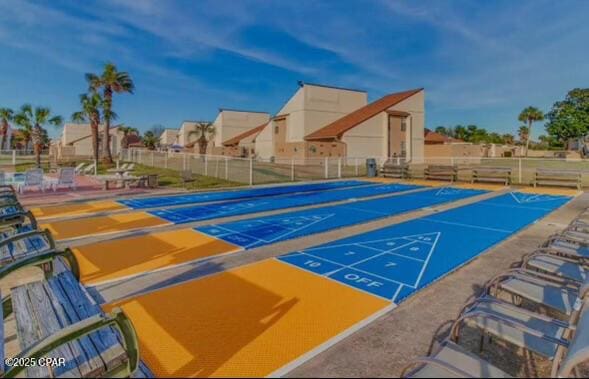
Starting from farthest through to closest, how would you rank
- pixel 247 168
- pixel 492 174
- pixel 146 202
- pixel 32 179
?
1. pixel 247 168
2. pixel 492 174
3. pixel 32 179
4. pixel 146 202

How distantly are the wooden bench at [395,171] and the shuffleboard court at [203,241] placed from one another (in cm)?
1092

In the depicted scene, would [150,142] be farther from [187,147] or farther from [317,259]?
[317,259]

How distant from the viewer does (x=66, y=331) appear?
2098 millimetres

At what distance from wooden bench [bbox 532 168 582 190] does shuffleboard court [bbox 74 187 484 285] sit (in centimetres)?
990

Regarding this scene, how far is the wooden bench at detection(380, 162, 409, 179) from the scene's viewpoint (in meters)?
22.1

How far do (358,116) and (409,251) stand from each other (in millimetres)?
32436

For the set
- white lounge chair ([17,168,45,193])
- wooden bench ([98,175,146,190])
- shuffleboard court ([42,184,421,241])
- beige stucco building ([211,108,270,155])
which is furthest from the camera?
beige stucco building ([211,108,270,155])

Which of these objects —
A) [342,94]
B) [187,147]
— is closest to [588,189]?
[342,94]

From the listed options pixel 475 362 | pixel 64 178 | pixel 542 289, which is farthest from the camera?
pixel 64 178

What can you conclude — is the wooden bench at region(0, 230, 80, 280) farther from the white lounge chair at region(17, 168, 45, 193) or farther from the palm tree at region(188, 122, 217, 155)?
the palm tree at region(188, 122, 217, 155)

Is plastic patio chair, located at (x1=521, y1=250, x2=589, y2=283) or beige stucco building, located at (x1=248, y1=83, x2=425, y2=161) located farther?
beige stucco building, located at (x1=248, y1=83, x2=425, y2=161)

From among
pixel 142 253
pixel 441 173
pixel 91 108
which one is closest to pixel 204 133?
pixel 91 108

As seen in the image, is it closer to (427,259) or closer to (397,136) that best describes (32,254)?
(427,259)

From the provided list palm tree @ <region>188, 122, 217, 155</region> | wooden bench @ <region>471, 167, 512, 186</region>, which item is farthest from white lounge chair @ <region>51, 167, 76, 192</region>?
palm tree @ <region>188, 122, 217, 155</region>
